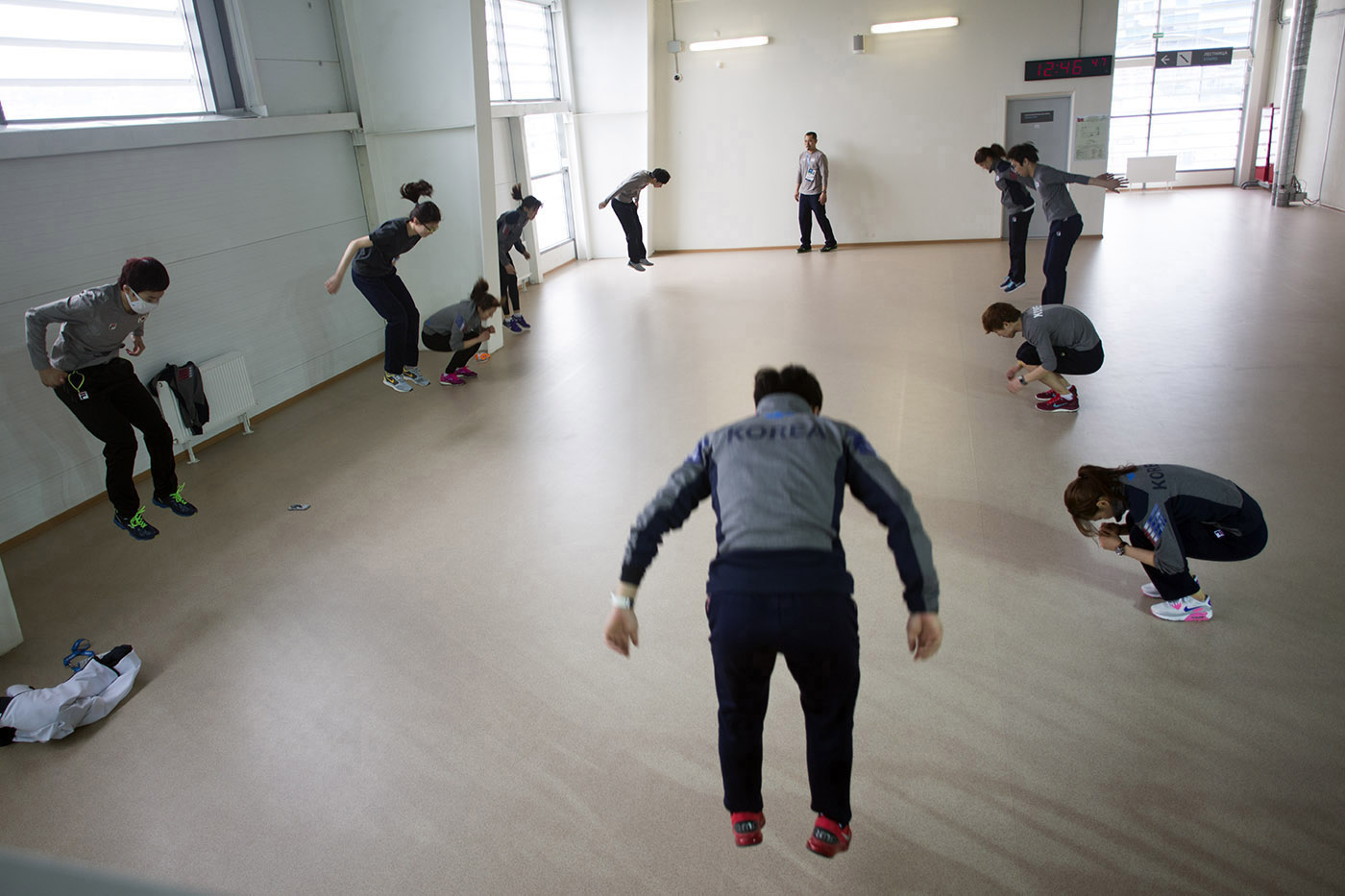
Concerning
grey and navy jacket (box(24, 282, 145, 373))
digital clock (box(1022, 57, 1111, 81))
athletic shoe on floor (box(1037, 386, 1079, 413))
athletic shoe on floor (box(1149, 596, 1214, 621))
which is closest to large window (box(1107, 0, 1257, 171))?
digital clock (box(1022, 57, 1111, 81))

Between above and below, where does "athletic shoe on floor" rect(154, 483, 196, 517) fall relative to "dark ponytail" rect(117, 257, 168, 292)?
below

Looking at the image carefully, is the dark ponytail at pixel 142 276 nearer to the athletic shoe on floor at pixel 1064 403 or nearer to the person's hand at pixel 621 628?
the person's hand at pixel 621 628

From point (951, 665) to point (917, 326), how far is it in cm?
518

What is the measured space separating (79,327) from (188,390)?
1688mm

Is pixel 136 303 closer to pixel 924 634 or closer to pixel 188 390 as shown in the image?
pixel 188 390

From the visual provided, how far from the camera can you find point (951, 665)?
3246 millimetres

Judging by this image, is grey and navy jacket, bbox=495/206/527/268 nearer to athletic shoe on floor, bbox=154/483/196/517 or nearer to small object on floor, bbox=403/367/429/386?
small object on floor, bbox=403/367/429/386

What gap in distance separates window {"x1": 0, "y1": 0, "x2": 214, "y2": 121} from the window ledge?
0.37 feet

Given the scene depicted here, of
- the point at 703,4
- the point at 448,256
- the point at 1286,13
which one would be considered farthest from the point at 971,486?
the point at 1286,13

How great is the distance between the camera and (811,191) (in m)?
12.1

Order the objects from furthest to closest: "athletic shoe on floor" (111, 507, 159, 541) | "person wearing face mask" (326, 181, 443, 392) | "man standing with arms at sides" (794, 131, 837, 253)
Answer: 1. "man standing with arms at sides" (794, 131, 837, 253)
2. "person wearing face mask" (326, 181, 443, 392)
3. "athletic shoe on floor" (111, 507, 159, 541)

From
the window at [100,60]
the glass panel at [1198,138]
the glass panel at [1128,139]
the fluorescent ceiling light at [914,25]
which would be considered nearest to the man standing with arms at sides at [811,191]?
the fluorescent ceiling light at [914,25]

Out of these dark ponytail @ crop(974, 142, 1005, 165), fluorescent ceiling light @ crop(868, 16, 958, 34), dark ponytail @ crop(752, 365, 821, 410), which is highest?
fluorescent ceiling light @ crop(868, 16, 958, 34)

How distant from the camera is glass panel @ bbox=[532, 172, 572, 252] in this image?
12070 millimetres
